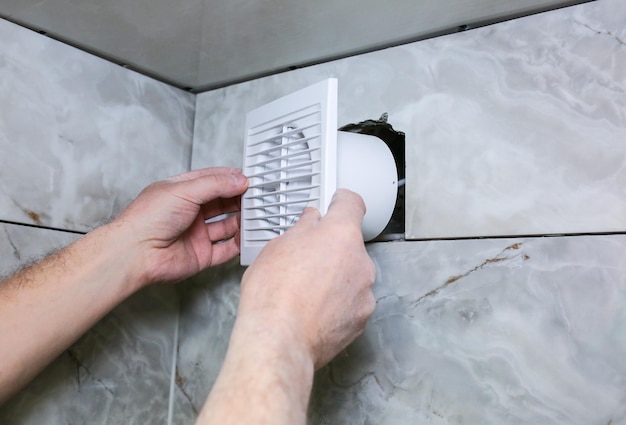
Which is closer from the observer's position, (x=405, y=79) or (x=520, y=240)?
(x=520, y=240)

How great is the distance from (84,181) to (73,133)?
0.25ft

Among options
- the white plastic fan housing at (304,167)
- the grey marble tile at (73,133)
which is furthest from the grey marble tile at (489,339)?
the grey marble tile at (73,133)

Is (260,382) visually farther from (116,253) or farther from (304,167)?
(116,253)

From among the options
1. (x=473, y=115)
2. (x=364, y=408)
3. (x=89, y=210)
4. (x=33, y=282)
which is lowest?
(x=364, y=408)

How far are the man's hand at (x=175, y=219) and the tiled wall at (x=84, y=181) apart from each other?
0.44 ft

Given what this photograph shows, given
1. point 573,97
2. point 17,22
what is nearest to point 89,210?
point 17,22

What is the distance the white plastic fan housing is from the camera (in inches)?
28.0

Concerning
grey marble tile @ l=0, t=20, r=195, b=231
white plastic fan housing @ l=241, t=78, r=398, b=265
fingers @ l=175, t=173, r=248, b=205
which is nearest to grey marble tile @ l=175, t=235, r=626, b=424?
white plastic fan housing @ l=241, t=78, r=398, b=265

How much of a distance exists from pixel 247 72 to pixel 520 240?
552mm

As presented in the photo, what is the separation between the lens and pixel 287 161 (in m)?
0.78

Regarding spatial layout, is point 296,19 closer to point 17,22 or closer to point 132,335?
point 17,22

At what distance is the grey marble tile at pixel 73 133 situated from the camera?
90cm

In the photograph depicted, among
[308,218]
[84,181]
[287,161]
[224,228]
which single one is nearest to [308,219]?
[308,218]

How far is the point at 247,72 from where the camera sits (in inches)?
41.7
